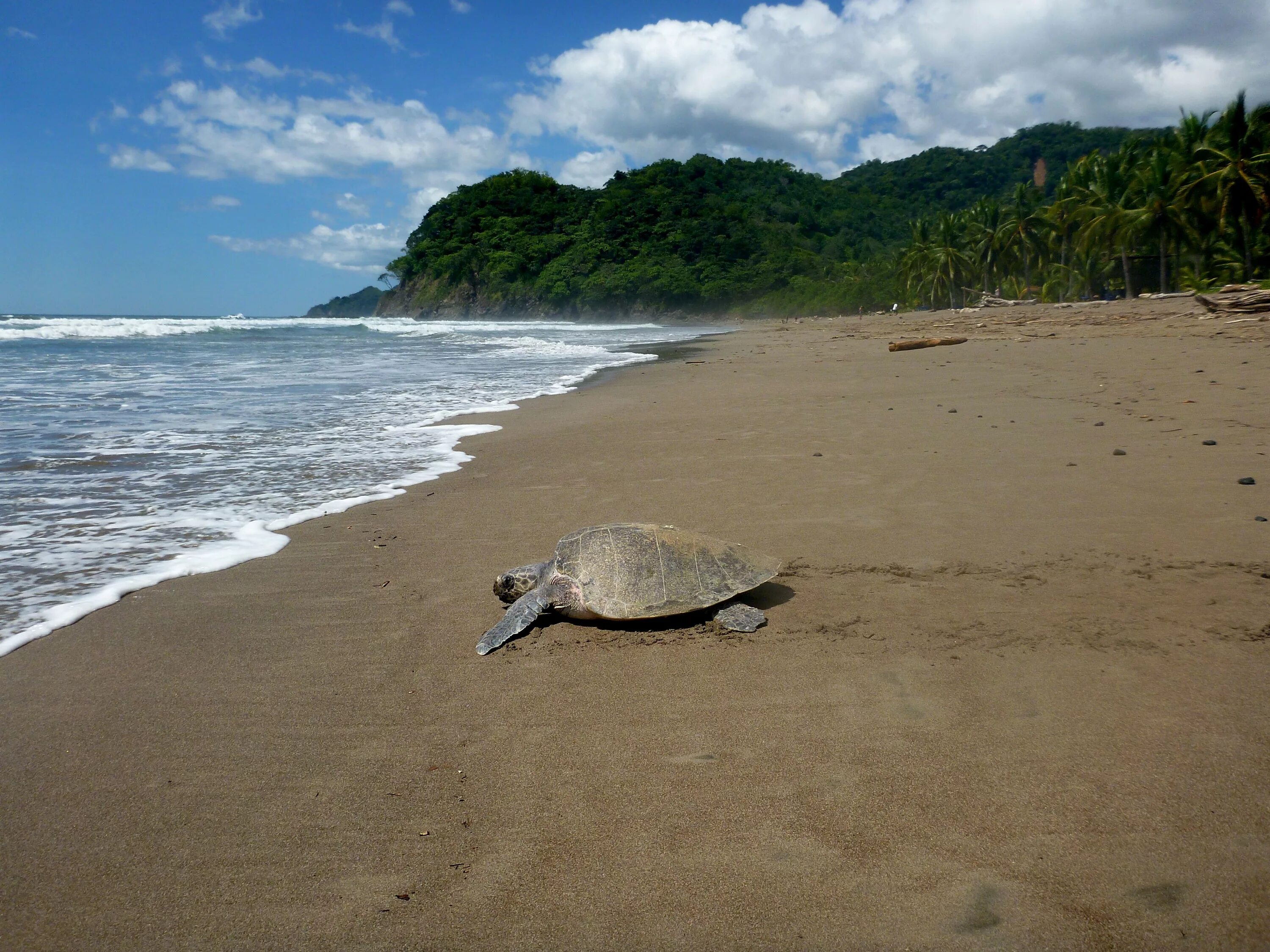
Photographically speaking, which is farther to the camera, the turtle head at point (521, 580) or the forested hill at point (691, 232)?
the forested hill at point (691, 232)

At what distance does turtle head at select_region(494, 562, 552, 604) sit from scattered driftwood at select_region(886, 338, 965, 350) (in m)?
13.5

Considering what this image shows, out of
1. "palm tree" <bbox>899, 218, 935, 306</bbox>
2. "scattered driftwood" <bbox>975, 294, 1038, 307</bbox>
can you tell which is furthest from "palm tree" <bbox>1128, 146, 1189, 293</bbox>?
"palm tree" <bbox>899, 218, 935, 306</bbox>

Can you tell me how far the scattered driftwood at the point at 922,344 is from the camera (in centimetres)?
1588

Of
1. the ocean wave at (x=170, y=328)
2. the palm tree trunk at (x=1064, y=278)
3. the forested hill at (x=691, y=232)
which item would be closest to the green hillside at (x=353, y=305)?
the forested hill at (x=691, y=232)

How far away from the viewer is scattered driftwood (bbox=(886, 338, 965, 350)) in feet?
52.1

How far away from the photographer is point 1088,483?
527 cm

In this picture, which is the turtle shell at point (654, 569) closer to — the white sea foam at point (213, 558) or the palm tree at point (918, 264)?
the white sea foam at point (213, 558)

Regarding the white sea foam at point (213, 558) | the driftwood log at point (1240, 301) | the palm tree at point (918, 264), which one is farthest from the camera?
the palm tree at point (918, 264)

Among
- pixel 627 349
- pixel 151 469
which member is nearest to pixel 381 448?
pixel 151 469

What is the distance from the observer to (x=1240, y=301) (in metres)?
15.9

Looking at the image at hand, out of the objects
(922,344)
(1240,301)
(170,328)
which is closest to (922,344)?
(922,344)

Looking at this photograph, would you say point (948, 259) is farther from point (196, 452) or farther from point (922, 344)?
point (196, 452)

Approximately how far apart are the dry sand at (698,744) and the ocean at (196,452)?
1.74 ft

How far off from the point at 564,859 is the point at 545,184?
334ft
